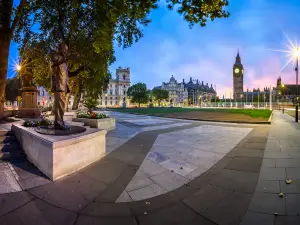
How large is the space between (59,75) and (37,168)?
10.1 ft

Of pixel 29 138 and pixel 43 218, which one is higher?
pixel 29 138

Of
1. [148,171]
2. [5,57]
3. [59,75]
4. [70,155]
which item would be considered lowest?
[148,171]

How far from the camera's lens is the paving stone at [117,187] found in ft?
11.2

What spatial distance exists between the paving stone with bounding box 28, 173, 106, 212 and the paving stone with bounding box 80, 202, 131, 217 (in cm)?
17

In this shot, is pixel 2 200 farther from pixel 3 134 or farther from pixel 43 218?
pixel 3 134

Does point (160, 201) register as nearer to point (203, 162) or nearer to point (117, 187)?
point (117, 187)

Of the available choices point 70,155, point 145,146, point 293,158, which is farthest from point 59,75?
point 293,158

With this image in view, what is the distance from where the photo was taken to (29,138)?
17.2ft

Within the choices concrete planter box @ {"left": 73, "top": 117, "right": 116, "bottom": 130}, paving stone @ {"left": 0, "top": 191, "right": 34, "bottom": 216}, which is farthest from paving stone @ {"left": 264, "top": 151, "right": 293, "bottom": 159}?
concrete planter box @ {"left": 73, "top": 117, "right": 116, "bottom": 130}

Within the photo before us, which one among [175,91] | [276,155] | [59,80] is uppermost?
[175,91]

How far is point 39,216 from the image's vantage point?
2.81m

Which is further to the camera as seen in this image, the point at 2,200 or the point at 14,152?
the point at 14,152

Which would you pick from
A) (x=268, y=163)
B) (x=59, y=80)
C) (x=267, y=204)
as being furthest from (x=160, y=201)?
(x=59, y=80)

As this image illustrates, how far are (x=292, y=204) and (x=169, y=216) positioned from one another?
91.4 inches
